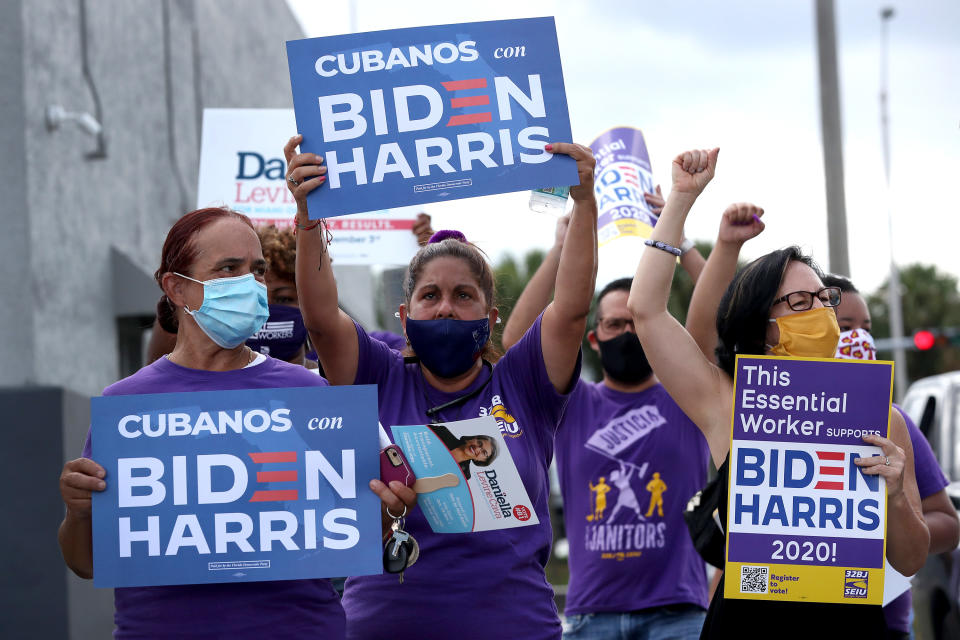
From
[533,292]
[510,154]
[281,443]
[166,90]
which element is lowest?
[281,443]

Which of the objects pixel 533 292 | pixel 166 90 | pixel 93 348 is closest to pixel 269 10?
pixel 166 90

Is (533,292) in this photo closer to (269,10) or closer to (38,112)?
(38,112)

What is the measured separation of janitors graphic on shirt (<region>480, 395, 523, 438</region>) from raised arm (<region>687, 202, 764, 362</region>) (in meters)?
0.85

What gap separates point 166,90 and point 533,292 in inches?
266

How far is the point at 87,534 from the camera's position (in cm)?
309

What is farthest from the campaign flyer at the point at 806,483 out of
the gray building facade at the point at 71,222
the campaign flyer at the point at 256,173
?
the gray building facade at the point at 71,222

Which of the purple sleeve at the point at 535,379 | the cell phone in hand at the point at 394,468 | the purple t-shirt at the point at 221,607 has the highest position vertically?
the purple sleeve at the point at 535,379

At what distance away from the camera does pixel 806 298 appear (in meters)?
A: 3.46

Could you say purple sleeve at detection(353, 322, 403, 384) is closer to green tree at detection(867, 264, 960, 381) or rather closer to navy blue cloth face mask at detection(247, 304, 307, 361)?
navy blue cloth face mask at detection(247, 304, 307, 361)

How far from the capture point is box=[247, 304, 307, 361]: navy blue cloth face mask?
14.2 feet

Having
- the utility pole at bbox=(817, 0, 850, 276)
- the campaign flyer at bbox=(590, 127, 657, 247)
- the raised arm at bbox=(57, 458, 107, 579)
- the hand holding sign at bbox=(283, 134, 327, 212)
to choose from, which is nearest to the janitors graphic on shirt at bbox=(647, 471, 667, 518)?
the campaign flyer at bbox=(590, 127, 657, 247)

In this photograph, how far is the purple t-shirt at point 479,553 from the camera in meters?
3.26

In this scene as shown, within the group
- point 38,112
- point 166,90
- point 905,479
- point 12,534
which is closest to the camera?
point 905,479

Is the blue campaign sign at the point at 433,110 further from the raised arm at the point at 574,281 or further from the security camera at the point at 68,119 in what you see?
the security camera at the point at 68,119
